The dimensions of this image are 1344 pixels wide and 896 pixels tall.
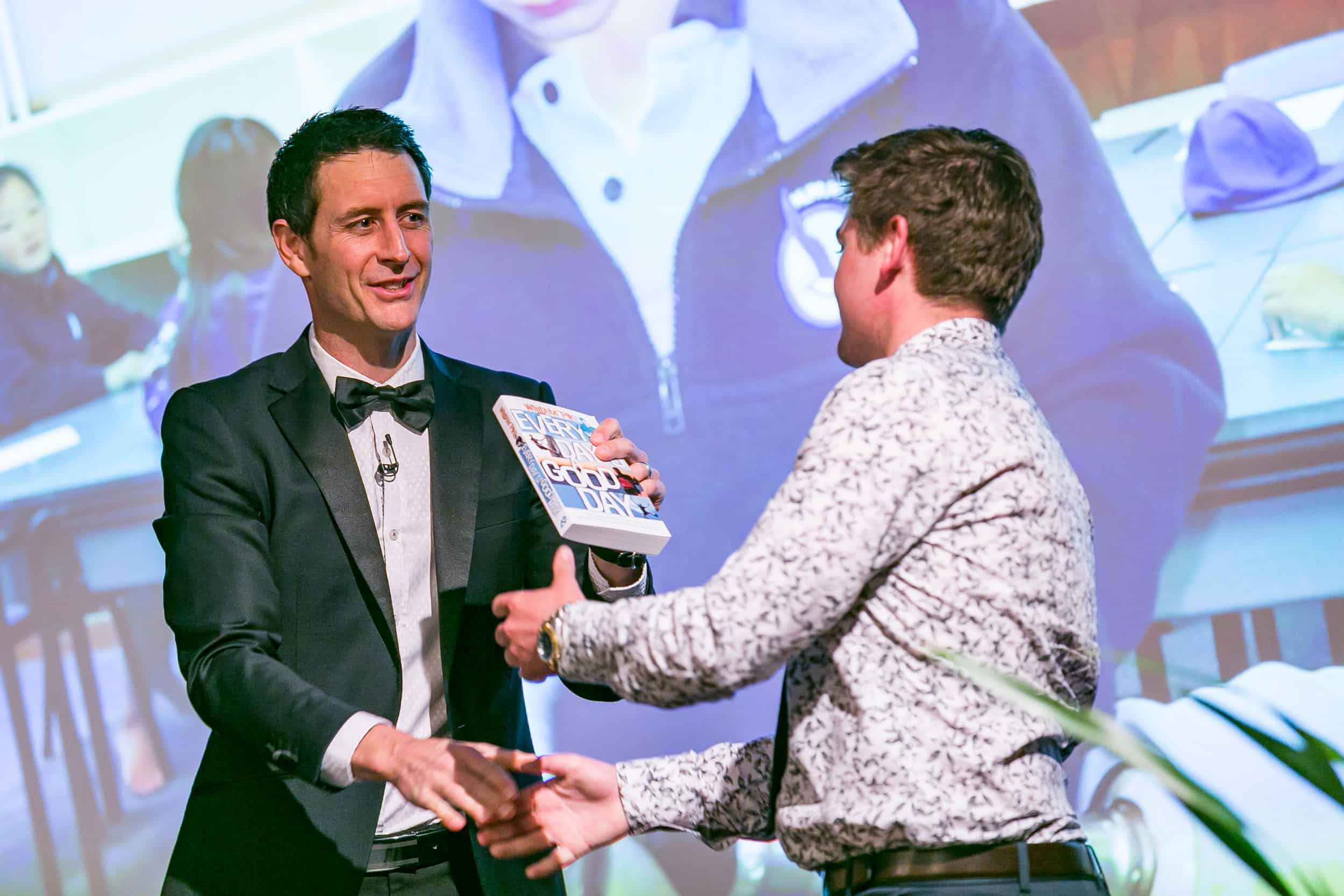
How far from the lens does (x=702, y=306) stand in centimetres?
312

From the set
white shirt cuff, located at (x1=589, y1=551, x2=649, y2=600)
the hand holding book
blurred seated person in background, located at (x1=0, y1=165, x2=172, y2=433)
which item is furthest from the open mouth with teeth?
blurred seated person in background, located at (x1=0, y1=165, x2=172, y2=433)

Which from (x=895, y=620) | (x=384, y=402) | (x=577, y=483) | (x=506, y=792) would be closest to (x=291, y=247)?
(x=384, y=402)

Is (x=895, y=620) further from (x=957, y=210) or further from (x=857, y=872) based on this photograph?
(x=957, y=210)

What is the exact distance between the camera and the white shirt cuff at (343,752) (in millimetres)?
1558

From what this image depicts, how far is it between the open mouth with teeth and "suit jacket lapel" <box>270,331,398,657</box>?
0.56ft

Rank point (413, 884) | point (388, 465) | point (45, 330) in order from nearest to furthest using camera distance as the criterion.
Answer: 1. point (413, 884)
2. point (388, 465)
3. point (45, 330)

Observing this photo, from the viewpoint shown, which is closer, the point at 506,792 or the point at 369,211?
the point at 506,792

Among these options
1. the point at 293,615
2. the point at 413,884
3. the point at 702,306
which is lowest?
the point at 413,884

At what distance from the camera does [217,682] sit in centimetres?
166

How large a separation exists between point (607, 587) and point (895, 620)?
2.17ft

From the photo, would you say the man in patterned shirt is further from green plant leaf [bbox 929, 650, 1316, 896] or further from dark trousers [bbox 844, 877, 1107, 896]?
green plant leaf [bbox 929, 650, 1316, 896]

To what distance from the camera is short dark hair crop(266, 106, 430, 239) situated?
1948mm

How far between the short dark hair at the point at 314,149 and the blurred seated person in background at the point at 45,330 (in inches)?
74.9

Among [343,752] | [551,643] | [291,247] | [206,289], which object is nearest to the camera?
[551,643]
